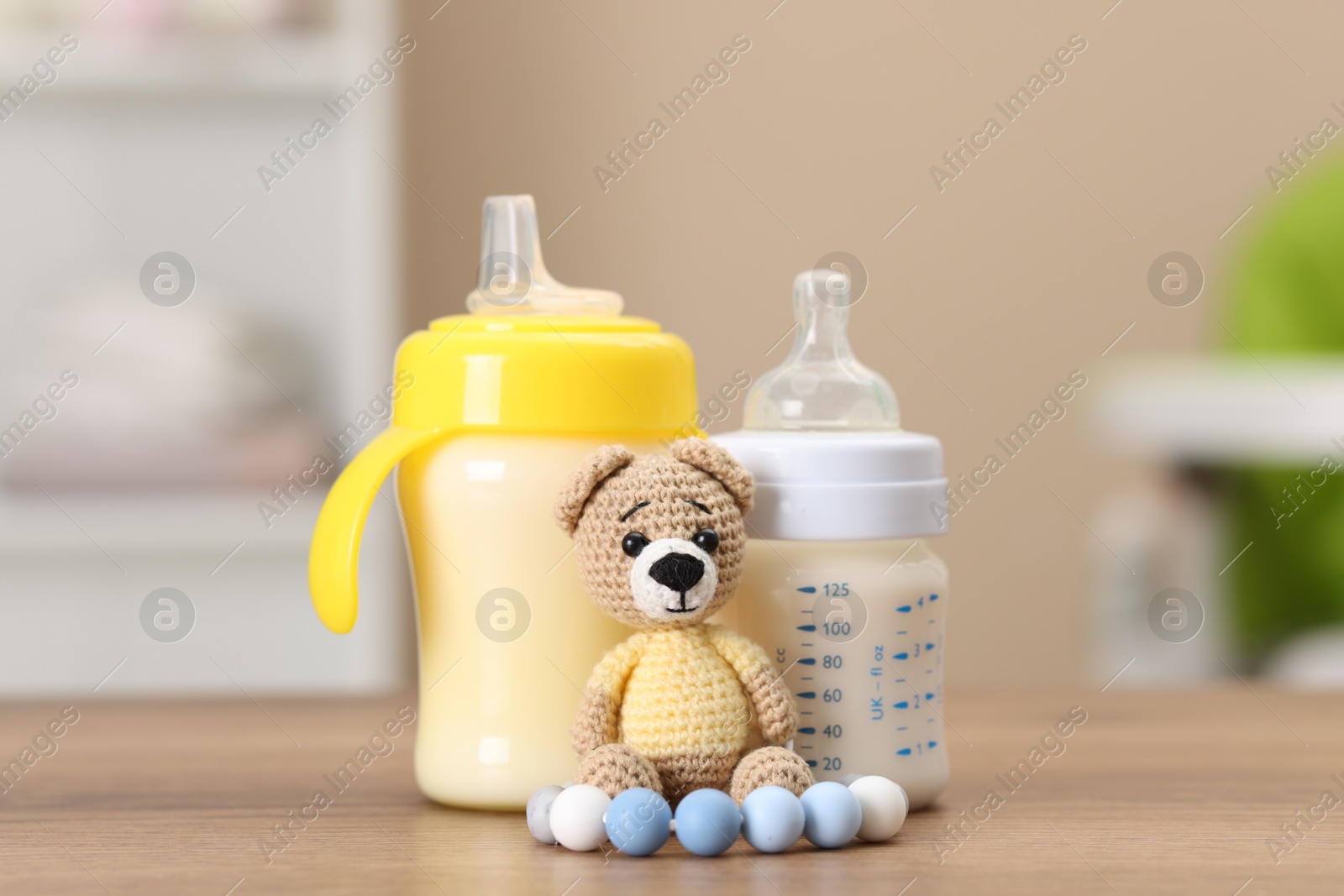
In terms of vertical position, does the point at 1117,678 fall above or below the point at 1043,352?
below

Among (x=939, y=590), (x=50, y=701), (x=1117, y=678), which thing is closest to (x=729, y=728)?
(x=939, y=590)

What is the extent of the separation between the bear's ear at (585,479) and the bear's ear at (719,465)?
26mm

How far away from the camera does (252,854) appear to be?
A: 570 millimetres

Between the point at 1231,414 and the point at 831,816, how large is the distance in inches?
51.7

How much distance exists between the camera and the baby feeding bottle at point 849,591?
0.63 m

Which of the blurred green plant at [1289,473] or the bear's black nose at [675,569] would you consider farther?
the blurred green plant at [1289,473]

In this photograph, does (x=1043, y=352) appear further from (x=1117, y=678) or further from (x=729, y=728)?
(x=729, y=728)

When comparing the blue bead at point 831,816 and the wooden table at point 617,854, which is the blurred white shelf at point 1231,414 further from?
the blue bead at point 831,816

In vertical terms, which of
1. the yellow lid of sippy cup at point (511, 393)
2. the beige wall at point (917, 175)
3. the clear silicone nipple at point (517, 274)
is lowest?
the yellow lid of sippy cup at point (511, 393)

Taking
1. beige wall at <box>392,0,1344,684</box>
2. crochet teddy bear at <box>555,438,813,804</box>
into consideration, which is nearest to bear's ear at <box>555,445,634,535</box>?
crochet teddy bear at <box>555,438,813,804</box>

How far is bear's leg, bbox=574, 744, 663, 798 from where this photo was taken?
583 millimetres

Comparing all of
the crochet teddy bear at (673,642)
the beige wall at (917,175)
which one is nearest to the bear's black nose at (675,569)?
the crochet teddy bear at (673,642)

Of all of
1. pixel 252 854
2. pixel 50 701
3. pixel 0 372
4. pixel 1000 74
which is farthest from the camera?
pixel 1000 74

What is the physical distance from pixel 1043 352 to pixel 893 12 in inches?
24.5
